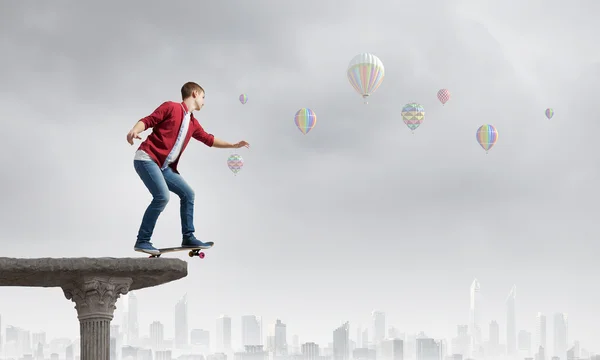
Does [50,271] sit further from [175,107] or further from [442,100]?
[442,100]

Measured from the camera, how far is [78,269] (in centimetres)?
1772

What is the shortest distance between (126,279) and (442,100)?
65.0 m

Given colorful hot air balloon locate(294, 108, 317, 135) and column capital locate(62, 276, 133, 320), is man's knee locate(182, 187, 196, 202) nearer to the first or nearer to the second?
column capital locate(62, 276, 133, 320)

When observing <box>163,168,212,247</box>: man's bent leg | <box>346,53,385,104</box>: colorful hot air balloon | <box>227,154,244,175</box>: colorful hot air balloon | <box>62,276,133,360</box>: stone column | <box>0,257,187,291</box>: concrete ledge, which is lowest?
<box>62,276,133,360</box>: stone column

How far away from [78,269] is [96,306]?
0.86m

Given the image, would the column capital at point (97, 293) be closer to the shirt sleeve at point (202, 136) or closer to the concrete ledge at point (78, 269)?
the concrete ledge at point (78, 269)

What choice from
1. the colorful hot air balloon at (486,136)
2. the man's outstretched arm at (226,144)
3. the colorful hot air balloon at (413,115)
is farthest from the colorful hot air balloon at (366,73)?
the man's outstretched arm at (226,144)

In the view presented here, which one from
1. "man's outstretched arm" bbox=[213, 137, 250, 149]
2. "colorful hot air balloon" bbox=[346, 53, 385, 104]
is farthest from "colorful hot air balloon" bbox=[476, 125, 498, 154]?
"man's outstretched arm" bbox=[213, 137, 250, 149]

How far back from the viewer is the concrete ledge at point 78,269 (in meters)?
17.3

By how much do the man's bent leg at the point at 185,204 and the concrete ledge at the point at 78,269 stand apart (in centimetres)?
43

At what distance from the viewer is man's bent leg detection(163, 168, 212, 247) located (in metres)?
18.0

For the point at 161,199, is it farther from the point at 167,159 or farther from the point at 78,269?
the point at 78,269

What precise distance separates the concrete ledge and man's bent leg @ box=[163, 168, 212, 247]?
1.42ft

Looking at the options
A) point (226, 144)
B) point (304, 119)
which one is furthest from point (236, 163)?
point (226, 144)
